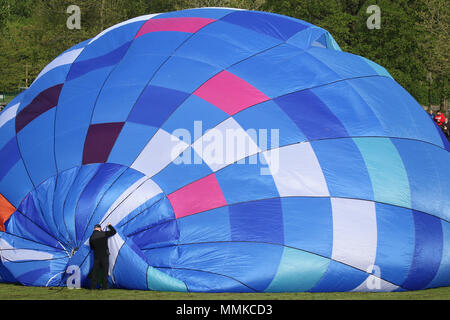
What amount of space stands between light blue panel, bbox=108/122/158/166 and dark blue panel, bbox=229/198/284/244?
133 centimetres

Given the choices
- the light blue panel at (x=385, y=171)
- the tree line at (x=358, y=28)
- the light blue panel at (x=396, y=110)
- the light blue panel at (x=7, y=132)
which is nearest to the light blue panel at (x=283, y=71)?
the light blue panel at (x=396, y=110)

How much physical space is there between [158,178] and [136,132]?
74cm

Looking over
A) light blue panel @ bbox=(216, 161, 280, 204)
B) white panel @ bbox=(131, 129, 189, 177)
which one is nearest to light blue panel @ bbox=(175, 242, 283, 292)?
light blue panel @ bbox=(216, 161, 280, 204)

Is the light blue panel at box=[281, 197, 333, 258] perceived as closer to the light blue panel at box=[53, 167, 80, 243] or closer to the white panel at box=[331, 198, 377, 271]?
the white panel at box=[331, 198, 377, 271]

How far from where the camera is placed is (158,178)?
7.75 meters

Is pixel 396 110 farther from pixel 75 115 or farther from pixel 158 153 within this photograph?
pixel 75 115

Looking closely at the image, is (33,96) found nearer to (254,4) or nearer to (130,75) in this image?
(130,75)

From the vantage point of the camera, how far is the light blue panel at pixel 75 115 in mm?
8250

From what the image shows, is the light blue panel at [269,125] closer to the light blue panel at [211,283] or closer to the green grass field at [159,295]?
the light blue panel at [211,283]

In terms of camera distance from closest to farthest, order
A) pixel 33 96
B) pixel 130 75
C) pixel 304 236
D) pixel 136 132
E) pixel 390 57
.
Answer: pixel 304 236, pixel 136 132, pixel 130 75, pixel 33 96, pixel 390 57

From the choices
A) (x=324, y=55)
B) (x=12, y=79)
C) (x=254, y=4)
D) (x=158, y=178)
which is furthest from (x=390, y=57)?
(x=158, y=178)

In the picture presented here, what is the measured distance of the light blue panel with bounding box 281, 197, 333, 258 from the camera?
24.7 ft

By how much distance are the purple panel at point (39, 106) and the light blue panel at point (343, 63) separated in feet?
11.5

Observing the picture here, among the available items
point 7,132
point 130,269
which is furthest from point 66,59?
point 130,269
